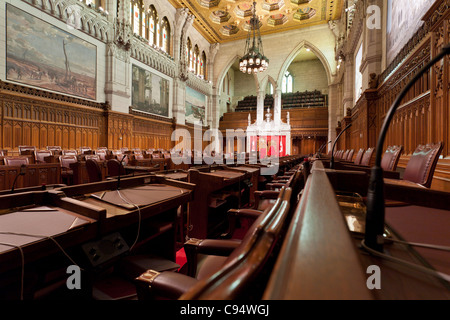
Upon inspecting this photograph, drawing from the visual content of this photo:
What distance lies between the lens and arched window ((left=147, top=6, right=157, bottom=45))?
12.5 metres

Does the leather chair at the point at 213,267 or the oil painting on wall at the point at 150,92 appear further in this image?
the oil painting on wall at the point at 150,92

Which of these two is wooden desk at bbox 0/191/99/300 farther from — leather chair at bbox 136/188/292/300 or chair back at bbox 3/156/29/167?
chair back at bbox 3/156/29/167

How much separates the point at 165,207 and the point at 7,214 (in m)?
0.96

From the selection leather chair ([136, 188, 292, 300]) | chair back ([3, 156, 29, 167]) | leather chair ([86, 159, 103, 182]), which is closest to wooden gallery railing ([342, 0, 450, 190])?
leather chair ([136, 188, 292, 300])

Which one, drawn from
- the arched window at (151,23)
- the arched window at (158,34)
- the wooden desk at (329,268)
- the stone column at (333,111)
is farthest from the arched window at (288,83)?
the wooden desk at (329,268)

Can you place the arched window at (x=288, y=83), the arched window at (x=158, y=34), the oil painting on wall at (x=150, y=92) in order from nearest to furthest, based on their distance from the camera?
the oil painting on wall at (x=150, y=92) < the arched window at (x=158, y=34) < the arched window at (x=288, y=83)

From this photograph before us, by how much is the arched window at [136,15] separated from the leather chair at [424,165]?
12943mm

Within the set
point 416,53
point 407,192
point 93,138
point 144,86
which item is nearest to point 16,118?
point 93,138

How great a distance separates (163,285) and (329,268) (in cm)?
73

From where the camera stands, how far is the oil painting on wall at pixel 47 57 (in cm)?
729

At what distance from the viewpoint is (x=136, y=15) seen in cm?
1166

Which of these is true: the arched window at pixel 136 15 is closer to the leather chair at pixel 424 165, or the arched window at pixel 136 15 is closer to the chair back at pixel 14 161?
the chair back at pixel 14 161

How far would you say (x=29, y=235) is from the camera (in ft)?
3.59

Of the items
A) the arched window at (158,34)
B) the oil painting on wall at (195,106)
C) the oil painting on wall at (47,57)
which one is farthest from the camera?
the oil painting on wall at (195,106)
